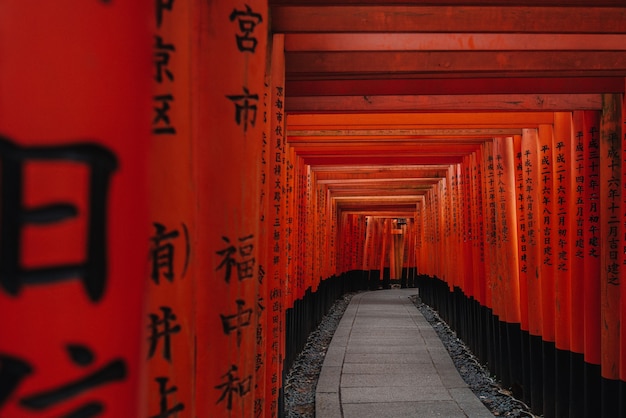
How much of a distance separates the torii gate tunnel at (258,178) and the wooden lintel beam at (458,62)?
0.7 inches

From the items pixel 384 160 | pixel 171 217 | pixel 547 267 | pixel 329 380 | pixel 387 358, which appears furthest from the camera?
pixel 384 160

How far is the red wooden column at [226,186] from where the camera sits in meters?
2.47

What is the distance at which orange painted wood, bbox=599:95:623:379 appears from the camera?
5.22m

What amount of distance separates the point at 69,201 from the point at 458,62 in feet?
15.6

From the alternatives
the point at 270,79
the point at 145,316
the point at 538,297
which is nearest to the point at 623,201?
the point at 538,297

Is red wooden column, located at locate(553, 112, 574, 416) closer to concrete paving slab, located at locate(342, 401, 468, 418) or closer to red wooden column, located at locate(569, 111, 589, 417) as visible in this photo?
red wooden column, located at locate(569, 111, 589, 417)

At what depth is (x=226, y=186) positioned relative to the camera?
8.17 ft

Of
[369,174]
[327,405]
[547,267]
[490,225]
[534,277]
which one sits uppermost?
[369,174]

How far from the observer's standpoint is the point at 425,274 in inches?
817

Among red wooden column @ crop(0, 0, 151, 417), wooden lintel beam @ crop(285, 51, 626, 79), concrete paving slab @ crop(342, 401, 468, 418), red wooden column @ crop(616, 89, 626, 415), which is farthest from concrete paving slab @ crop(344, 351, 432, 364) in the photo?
red wooden column @ crop(0, 0, 151, 417)

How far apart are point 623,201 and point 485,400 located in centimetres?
394

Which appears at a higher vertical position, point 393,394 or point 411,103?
point 411,103

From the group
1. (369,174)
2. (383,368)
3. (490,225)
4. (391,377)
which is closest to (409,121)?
(490,225)

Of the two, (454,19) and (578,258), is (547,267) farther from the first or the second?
(454,19)
